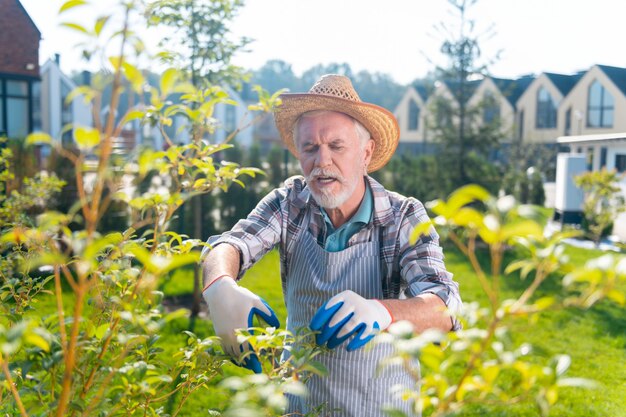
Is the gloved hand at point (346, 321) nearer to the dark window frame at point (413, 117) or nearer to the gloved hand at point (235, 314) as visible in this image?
the gloved hand at point (235, 314)

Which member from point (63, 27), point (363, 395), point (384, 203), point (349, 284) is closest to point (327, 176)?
point (384, 203)

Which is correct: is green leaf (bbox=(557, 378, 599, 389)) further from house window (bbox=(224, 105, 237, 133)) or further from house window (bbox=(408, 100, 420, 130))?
house window (bbox=(408, 100, 420, 130))

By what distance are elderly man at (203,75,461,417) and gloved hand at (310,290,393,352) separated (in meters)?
0.34

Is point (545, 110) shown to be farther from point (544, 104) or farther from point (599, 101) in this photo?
point (599, 101)

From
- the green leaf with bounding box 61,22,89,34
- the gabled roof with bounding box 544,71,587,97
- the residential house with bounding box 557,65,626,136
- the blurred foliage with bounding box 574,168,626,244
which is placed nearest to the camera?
the green leaf with bounding box 61,22,89,34

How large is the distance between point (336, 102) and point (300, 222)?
511mm

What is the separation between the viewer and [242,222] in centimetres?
244

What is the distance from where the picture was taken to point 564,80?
32.8 metres

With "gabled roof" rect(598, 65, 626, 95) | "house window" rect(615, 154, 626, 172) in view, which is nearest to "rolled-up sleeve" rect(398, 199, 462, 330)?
"house window" rect(615, 154, 626, 172)

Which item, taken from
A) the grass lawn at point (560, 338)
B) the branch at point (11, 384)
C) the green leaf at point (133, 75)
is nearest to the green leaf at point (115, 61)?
the green leaf at point (133, 75)

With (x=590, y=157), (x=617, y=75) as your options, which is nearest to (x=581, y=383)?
(x=590, y=157)

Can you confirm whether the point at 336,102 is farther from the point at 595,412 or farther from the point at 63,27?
the point at 595,412

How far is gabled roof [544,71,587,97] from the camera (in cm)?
3231

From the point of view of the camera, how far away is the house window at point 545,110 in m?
32.9
